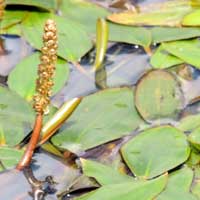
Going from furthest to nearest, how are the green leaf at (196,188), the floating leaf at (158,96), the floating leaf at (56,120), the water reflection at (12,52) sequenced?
1. the water reflection at (12,52)
2. the floating leaf at (158,96)
3. the floating leaf at (56,120)
4. the green leaf at (196,188)

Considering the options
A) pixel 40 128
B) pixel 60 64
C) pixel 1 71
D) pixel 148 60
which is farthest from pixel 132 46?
pixel 40 128

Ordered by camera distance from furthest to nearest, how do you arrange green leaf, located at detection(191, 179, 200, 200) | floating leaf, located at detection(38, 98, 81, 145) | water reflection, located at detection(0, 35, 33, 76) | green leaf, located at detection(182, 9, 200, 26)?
green leaf, located at detection(182, 9, 200, 26), water reflection, located at detection(0, 35, 33, 76), floating leaf, located at detection(38, 98, 81, 145), green leaf, located at detection(191, 179, 200, 200)

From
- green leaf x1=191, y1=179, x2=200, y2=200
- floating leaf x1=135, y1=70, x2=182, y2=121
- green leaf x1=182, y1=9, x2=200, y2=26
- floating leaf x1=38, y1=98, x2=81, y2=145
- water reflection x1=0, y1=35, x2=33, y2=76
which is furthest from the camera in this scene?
green leaf x1=182, y1=9, x2=200, y2=26

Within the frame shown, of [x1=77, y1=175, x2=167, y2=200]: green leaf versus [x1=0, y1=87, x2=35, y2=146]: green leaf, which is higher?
[x1=0, y1=87, x2=35, y2=146]: green leaf

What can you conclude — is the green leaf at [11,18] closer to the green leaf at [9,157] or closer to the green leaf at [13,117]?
the green leaf at [13,117]

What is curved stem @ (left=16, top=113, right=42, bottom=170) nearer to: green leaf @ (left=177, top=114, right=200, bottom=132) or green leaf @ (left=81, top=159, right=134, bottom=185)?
green leaf @ (left=81, top=159, right=134, bottom=185)

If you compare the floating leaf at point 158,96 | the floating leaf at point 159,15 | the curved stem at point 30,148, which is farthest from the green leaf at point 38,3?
the curved stem at point 30,148

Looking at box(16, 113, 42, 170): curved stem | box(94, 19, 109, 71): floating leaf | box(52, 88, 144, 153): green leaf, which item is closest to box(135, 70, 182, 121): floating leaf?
box(52, 88, 144, 153): green leaf
